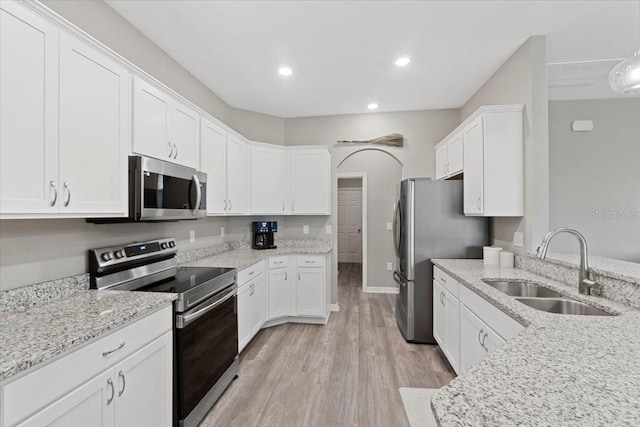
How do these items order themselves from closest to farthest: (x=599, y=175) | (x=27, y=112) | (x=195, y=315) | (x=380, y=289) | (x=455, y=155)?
(x=27, y=112) < (x=195, y=315) < (x=455, y=155) < (x=599, y=175) < (x=380, y=289)

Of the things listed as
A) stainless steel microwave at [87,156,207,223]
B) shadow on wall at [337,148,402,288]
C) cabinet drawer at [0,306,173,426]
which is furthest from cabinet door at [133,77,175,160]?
shadow on wall at [337,148,402,288]

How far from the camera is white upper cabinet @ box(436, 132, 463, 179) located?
303 centimetres

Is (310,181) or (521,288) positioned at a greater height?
(310,181)

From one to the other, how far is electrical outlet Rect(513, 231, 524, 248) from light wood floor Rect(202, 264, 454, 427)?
1.28 metres

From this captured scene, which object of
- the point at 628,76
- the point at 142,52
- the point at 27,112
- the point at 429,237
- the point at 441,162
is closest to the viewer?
the point at 27,112

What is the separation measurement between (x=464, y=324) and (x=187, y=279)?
208cm

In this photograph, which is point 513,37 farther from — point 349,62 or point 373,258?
point 373,258

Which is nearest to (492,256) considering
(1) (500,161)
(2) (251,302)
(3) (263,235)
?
(1) (500,161)

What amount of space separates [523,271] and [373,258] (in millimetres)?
2996

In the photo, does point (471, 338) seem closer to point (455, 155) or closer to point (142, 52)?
point (455, 155)

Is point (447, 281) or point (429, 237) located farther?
point (429, 237)

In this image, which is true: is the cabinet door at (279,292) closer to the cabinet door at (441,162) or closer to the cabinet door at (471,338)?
the cabinet door at (471,338)

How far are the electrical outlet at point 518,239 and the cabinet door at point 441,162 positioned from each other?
1.16 m

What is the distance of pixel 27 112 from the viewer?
47.3 inches
